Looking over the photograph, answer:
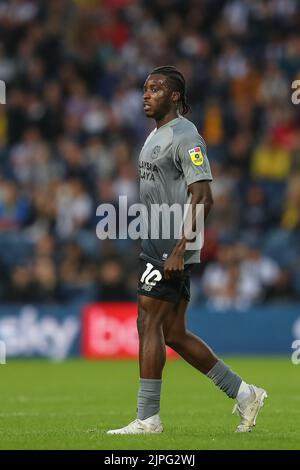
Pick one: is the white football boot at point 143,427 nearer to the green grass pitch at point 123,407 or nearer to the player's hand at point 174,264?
the green grass pitch at point 123,407

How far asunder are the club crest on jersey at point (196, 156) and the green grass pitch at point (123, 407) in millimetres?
1771

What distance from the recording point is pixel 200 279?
63.7ft

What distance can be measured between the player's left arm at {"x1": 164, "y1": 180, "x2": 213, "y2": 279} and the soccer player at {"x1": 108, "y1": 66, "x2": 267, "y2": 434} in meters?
0.02

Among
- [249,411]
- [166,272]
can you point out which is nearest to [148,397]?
[249,411]

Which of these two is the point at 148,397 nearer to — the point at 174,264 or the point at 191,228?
the point at 174,264

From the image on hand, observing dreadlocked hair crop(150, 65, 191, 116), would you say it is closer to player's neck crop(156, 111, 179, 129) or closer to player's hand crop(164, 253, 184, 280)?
player's neck crop(156, 111, 179, 129)

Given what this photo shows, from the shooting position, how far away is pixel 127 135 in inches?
862

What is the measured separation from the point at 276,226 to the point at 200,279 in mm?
1650

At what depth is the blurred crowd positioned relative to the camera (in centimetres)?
1916

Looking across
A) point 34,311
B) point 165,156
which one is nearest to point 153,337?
point 165,156

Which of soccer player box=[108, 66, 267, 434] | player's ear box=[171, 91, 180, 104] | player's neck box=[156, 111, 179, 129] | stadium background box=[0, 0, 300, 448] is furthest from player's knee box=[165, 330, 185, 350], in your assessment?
stadium background box=[0, 0, 300, 448]

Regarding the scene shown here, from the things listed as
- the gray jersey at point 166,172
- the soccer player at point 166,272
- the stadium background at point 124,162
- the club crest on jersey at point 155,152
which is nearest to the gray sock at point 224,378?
the soccer player at point 166,272

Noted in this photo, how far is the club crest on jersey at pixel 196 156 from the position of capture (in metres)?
8.15
